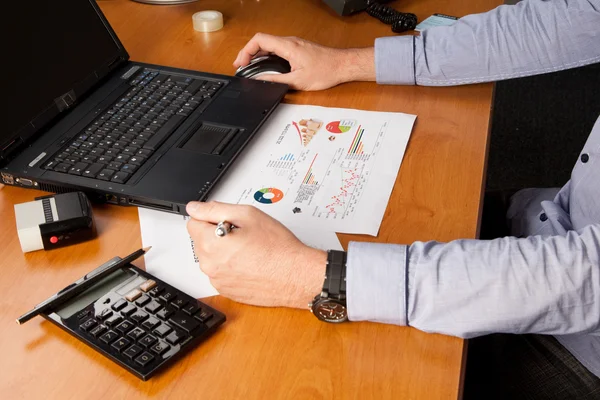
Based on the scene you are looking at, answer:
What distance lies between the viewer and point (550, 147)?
2369 millimetres

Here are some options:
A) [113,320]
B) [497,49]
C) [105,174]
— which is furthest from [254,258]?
[497,49]

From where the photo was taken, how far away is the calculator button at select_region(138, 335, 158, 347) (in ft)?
2.35

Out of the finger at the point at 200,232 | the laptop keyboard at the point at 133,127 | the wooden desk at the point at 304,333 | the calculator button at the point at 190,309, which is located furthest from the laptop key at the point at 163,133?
the calculator button at the point at 190,309

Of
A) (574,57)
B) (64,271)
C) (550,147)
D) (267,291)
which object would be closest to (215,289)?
(267,291)

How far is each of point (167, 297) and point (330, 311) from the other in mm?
190

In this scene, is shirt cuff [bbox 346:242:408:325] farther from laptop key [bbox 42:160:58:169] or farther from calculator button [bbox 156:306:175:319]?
laptop key [bbox 42:160:58:169]

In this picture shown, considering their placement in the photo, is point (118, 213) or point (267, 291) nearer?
point (267, 291)

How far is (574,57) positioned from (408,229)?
0.53 metres

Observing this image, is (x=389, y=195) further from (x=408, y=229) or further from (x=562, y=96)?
(x=562, y=96)

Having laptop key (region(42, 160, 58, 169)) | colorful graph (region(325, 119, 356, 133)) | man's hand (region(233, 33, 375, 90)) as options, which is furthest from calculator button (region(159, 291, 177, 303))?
man's hand (region(233, 33, 375, 90))

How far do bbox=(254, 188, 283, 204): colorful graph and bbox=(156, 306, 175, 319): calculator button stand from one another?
24cm

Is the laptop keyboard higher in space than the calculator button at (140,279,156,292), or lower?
higher

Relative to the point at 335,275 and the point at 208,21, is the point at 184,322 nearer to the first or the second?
the point at 335,275

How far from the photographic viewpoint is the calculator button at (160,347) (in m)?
0.71
